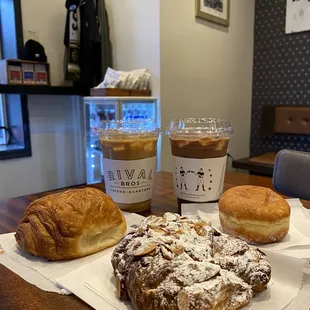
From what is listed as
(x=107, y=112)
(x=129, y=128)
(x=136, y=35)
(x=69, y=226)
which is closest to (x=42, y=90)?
(x=107, y=112)

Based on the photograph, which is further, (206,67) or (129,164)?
(206,67)

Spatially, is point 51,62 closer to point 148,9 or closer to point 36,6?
point 36,6

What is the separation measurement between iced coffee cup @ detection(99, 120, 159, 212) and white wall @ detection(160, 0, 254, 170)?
1902 millimetres

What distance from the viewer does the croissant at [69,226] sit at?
2.14 feet

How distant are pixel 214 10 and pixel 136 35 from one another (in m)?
0.86

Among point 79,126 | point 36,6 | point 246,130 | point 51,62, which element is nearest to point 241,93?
point 246,130

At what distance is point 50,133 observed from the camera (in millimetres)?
3271

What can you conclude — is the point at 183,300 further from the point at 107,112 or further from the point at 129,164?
the point at 107,112

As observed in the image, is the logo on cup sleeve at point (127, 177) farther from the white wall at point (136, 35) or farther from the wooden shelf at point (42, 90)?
the wooden shelf at point (42, 90)

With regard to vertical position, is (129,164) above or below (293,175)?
above

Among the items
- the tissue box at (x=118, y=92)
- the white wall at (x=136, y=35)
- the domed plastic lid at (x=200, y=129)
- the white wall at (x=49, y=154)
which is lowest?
the white wall at (x=49, y=154)

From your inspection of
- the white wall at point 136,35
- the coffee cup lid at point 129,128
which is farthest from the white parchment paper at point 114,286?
the white wall at point 136,35

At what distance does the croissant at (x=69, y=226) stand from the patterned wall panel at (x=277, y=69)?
3214 mm

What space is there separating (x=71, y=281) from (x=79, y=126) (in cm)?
302
